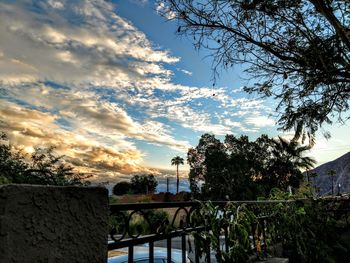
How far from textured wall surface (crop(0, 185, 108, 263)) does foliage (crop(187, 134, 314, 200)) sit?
148 ft

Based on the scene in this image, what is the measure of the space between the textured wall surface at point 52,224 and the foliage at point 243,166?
1773 inches

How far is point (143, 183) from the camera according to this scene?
269ft

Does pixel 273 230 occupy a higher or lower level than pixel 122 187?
lower

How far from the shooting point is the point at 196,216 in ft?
10.2

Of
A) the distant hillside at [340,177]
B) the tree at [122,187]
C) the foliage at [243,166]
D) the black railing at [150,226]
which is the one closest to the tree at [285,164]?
the foliage at [243,166]

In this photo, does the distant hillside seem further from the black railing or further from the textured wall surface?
the textured wall surface

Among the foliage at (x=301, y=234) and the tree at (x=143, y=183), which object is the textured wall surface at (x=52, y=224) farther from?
the tree at (x=143, y=183)

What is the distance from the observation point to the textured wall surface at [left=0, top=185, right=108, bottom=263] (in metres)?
1.18

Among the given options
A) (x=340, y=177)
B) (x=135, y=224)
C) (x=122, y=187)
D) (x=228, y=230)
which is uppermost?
(x=340, y=177)

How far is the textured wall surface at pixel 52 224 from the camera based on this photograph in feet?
3.89

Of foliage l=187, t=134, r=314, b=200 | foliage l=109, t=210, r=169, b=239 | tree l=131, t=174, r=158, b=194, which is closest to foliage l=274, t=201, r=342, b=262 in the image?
foliage l=109, t=210, r=169, b=239

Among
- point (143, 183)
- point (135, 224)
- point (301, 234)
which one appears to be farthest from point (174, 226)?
point (143, 183)

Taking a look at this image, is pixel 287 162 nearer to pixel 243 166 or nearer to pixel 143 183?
pixel 243 166

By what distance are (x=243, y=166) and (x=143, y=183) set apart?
38.3m
